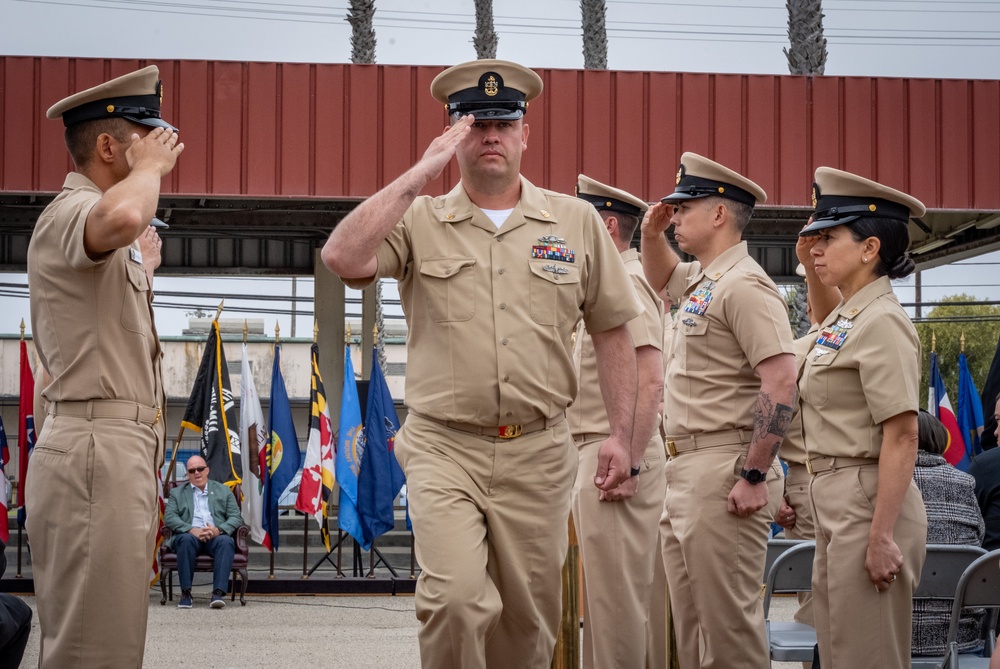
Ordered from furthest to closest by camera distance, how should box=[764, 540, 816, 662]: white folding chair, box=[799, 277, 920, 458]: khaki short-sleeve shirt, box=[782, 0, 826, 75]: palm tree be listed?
box=[782, 0, 826, 75]: palm tree < box=[764, 540, 816, 662]: white folding chair < box=[799, 277, 920, 458]: khaki short-sleeve shirt

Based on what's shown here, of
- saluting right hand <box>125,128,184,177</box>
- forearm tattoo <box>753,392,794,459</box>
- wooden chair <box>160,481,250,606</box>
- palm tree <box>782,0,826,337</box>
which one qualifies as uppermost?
palm tree <box>782,0,826,337</box>

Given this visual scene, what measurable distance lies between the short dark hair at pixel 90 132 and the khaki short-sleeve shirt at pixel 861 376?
2737mm

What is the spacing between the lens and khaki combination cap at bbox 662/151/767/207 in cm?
520

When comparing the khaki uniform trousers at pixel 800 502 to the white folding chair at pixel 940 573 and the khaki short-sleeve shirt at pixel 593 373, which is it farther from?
the white folding chair at pixel 940 573

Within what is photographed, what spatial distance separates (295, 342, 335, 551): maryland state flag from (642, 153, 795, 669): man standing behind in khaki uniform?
23.8ft

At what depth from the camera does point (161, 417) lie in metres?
4.39

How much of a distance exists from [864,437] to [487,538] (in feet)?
4.90

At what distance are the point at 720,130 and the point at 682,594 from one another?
9390mm

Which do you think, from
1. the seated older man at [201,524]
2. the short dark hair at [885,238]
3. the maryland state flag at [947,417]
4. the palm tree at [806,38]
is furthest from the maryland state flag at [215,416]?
the palm tree at [806,38]

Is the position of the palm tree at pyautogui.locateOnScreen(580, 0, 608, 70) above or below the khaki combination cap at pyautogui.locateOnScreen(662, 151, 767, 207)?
above

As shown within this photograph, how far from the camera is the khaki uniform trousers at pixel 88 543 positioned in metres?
3.84

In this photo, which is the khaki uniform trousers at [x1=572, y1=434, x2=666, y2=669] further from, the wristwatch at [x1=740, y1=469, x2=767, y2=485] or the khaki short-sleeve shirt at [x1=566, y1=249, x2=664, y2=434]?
the wristwatch at [x1=740, y1=469, x2=767, y2=485]

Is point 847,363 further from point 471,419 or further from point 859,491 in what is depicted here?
point 471,419

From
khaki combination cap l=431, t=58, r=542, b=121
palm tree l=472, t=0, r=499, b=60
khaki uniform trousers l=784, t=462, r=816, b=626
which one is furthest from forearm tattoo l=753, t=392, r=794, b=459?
palm tree l=472, t=0, r=499, b=60
